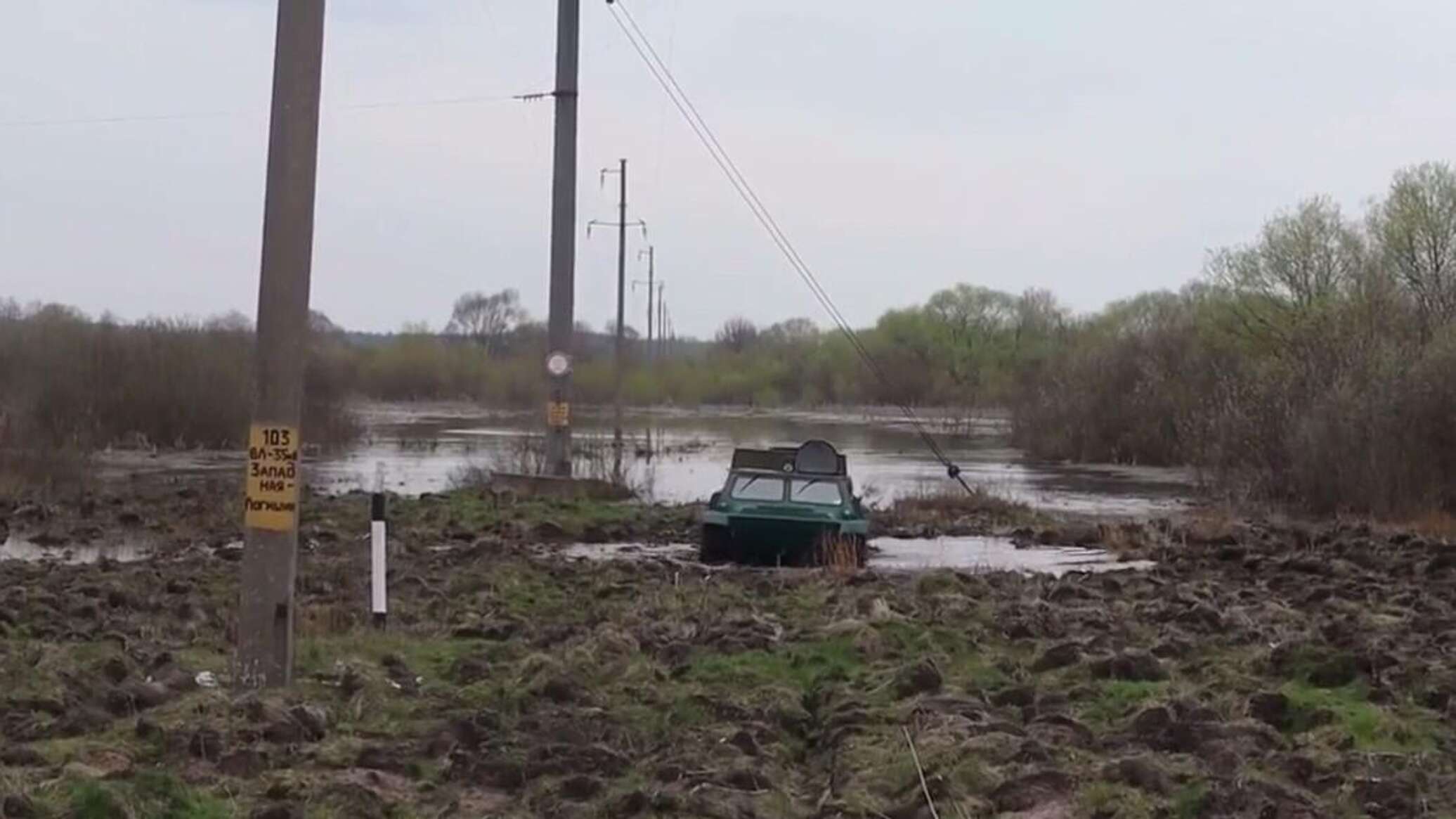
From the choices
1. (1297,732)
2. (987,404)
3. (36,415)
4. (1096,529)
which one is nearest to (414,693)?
(1297,732)

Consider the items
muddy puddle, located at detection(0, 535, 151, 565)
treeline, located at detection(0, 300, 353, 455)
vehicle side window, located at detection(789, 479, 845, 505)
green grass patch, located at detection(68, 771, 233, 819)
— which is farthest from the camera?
treeline, located at detection(0, 300, 353, 455)

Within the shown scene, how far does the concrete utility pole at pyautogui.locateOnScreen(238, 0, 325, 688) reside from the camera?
30.6ft

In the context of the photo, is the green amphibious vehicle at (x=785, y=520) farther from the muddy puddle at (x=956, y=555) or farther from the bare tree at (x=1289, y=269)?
the bare tree at (x=1289, y=269)

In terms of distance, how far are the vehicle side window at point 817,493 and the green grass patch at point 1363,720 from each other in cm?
1095

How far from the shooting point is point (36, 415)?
4344 centimetres

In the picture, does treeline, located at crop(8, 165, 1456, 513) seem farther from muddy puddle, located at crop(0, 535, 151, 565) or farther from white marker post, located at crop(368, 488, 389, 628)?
muddy puddle, located at crop(0, 535, 151, 565)

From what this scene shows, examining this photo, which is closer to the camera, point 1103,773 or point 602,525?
point 1103,773

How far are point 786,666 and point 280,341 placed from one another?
376cm

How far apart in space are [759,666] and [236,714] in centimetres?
→ 349

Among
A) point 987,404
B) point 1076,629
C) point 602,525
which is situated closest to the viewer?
point 1076,629

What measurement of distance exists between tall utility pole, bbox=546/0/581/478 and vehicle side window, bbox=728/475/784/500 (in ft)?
31.7

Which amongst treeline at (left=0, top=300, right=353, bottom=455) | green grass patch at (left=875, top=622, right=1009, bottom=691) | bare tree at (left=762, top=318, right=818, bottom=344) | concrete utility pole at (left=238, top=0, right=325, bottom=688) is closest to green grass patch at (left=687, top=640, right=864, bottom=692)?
green grass patch at (left=875, top=622, right=1009, bottom=691)

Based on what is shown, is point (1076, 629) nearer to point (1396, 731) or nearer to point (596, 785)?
point (1396, 731)

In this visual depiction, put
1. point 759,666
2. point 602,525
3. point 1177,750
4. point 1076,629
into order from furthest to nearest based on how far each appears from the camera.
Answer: point 602,525 < point 1076,629 < point 759,666 < point 1177,750
